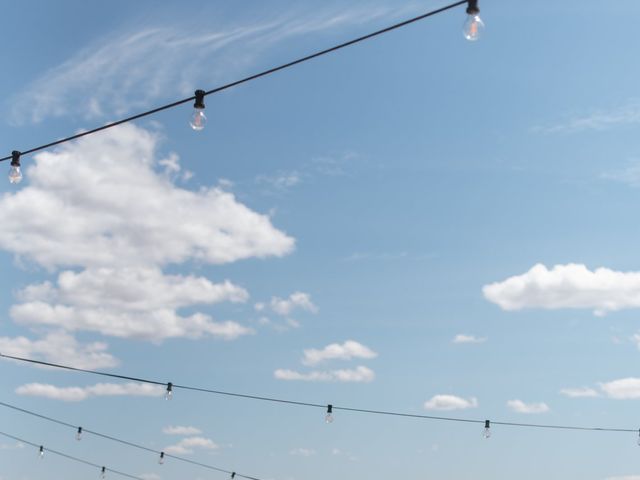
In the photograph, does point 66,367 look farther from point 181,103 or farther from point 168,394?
point 181,103

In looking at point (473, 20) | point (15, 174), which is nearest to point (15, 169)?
point (15, 174)

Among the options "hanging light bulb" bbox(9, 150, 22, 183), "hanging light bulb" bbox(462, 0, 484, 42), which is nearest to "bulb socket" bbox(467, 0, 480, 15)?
"hanging light bulb" bbox(462, 0, 484, 42)

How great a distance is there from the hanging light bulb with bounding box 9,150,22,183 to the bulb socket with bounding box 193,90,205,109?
412 centimetres

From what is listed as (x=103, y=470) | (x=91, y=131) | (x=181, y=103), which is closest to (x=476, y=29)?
(x=181, y=103)

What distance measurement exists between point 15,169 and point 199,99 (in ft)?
14.9

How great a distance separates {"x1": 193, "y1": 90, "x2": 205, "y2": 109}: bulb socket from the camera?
39.5 ft

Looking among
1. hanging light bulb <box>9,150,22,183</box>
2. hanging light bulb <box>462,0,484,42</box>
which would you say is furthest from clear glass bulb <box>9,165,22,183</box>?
hanging light bulb <box>462,0,484,42</box>

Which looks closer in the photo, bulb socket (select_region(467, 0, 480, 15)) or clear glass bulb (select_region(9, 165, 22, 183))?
bulb socket (select_region(467, 0, 480, 15))

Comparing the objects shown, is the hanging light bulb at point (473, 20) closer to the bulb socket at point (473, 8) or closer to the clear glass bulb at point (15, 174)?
the bulb socket at point (473, 8)

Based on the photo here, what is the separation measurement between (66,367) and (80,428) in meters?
9.81

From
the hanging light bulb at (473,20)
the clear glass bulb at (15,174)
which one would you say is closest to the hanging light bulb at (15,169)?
the clear glass bulb at (15,174)

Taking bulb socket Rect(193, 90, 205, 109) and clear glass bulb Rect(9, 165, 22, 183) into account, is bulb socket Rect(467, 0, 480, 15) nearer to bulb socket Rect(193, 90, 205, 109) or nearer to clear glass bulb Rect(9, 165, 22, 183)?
bulb socket Rect(193, 90, 205, 109)

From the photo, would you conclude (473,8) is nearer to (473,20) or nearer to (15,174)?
(473,20)

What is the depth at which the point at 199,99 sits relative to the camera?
39.7 feet
